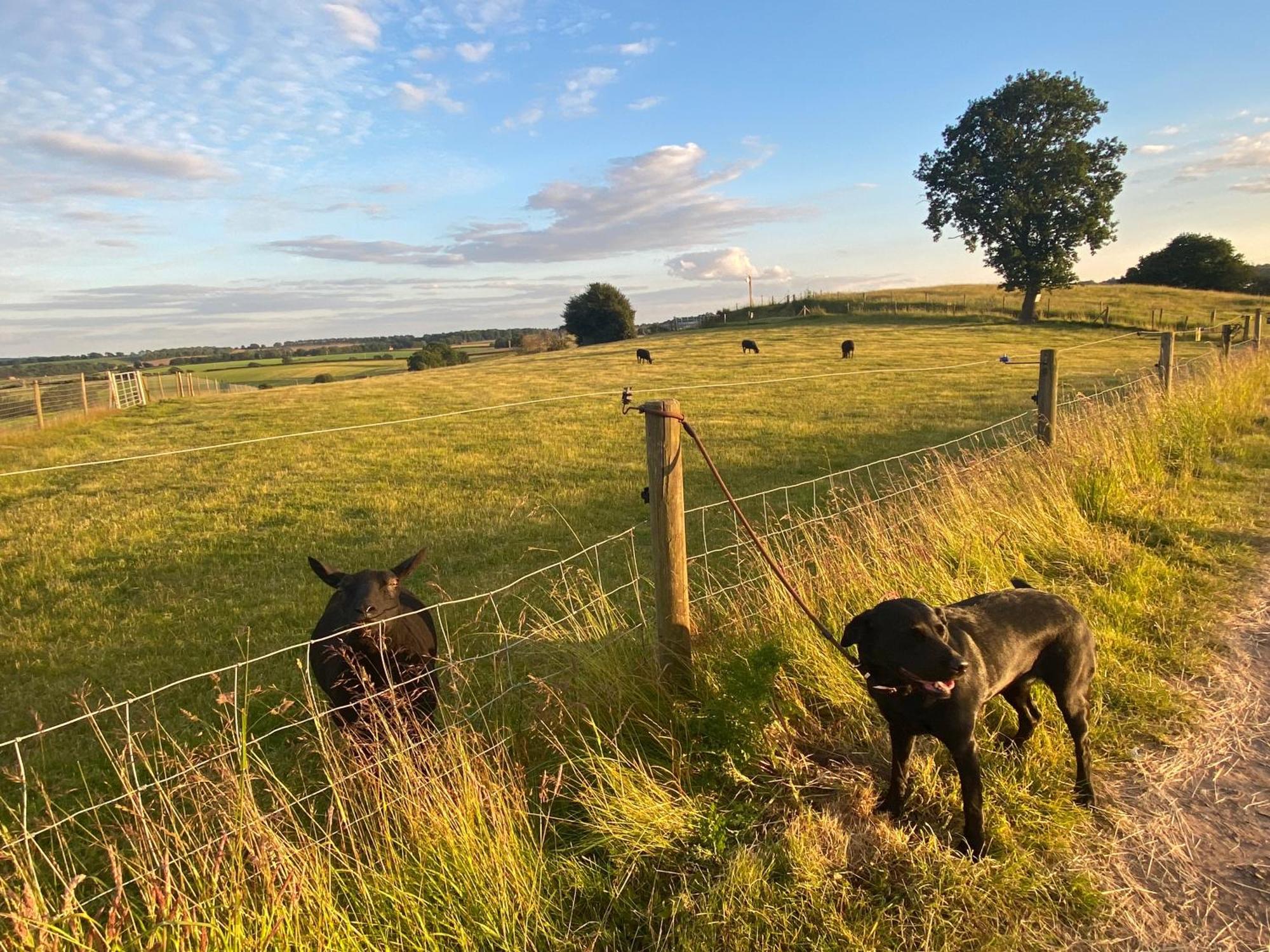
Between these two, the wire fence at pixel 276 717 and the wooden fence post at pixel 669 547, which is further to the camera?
the wooden fence post at pixel 669 547

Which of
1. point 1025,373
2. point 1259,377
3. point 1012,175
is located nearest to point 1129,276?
point 1012,175

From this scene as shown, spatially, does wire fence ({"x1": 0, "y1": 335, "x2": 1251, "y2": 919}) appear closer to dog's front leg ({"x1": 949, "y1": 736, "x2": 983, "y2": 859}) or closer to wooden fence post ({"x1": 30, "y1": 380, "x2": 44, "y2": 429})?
dog's front leg ({"x1": 949, "y1": 736, "x2": 983, "y2": 859})

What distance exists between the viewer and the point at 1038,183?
154 feet

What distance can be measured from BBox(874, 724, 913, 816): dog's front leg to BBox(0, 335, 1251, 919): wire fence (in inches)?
49.1

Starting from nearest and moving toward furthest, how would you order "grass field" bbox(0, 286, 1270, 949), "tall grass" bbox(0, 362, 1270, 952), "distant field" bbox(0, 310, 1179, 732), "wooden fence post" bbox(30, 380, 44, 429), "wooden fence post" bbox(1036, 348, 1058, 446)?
"tall grass" bbox(0, 362, 1270, 952), "grass field" bbox(0, 286, 1270, 949), "distant field" bbox(0, 310, 1179, 732), "wooden fence post" bbox(1036, 348, 1058, 446), "wooden fence post" bbox(30, 380, 44, 429)

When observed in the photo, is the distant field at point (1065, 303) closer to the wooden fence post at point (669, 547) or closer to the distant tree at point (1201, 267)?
the distant tree at point (1201, 267)

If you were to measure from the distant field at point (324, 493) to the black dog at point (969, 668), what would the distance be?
11.1 feet

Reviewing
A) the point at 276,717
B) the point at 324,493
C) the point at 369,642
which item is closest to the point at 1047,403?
the point at 369,642

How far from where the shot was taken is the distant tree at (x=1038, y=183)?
151ft

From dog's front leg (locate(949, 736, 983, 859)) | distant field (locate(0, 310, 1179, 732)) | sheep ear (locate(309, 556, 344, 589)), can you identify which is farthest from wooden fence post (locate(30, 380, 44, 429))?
dog's front leg (locate(949, 736, 983, 859))

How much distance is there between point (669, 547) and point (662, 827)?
4.00 ft

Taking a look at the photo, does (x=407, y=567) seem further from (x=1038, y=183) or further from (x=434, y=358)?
(x=434, y=358)

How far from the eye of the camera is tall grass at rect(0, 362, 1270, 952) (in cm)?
229

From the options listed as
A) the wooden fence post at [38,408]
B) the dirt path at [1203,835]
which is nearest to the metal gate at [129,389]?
the wooden fence post at [38,408]
